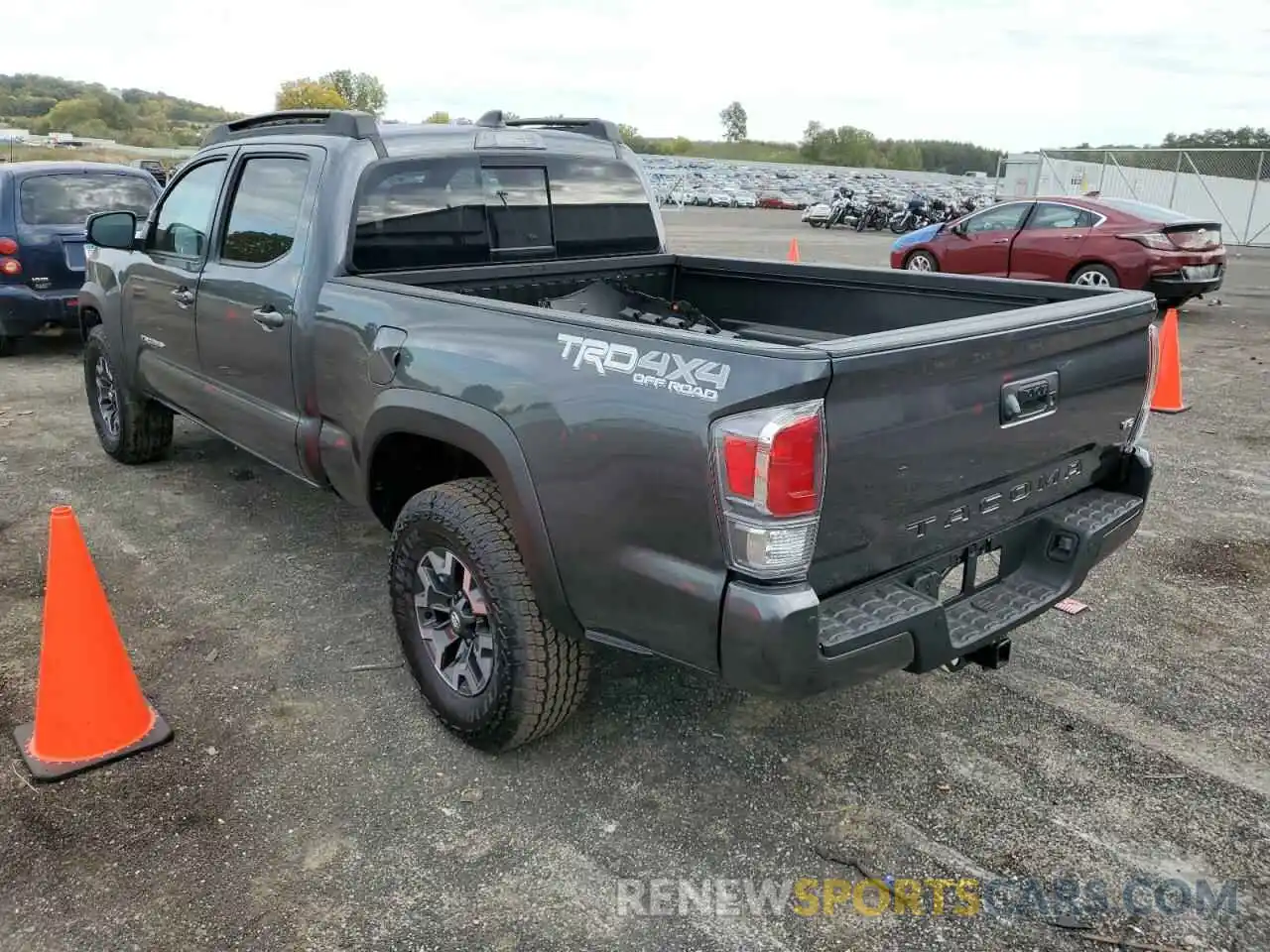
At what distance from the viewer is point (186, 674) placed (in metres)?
3.66

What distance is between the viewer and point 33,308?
868cm

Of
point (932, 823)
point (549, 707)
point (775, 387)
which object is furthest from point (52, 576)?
point (932, 823)

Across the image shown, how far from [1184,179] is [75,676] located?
28950 millimetres

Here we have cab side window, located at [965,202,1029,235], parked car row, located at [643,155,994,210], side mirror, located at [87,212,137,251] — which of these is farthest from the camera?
parked car row, located at [643,155,994,210]

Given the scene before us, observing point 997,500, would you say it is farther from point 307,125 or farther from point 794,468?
point 307,125

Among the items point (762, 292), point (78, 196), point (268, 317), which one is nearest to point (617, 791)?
point (268, 317)

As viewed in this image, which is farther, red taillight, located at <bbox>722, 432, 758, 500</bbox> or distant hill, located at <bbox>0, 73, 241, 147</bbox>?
distant hill, located at <bbox>0, 73, 241, 147</bbox>

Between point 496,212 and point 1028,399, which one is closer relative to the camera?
point 1028,399

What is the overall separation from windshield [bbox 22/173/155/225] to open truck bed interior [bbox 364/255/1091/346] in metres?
6.03

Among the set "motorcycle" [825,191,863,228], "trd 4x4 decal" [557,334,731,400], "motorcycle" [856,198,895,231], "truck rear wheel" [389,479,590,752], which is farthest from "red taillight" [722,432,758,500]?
"motorcycle" [825,191,863,228]

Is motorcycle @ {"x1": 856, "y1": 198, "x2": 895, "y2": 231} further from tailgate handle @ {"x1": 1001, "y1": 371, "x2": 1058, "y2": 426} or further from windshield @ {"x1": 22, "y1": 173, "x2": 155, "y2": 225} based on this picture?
tailgate handle @ {"x1": 1001, "y1": 371, "x2": 1058, "y2": 426}

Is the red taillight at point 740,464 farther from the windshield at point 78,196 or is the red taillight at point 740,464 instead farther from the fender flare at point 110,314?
the windshield at point 78,196

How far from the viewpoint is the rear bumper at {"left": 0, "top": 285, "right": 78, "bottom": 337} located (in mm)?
8625

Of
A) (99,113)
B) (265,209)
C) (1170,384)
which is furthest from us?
(99,113)
